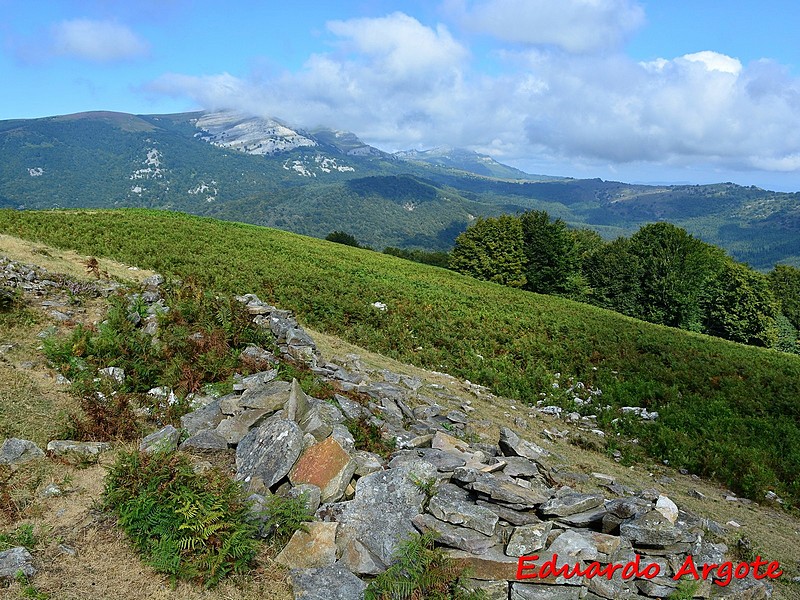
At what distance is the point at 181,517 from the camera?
6.59m

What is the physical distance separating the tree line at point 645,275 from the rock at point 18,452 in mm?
56907

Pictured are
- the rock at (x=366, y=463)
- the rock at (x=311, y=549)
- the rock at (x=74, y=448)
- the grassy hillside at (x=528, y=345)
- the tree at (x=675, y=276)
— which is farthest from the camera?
the tree at (x=675, y=276)

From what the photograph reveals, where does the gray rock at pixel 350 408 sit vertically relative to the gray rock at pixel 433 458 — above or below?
above

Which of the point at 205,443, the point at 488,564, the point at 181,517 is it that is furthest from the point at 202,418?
the point at 488,564

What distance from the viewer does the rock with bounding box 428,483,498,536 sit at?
264 inches

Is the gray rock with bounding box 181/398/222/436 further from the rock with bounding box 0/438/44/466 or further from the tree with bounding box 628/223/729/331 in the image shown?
the tree with bounding box 628/223/729/331

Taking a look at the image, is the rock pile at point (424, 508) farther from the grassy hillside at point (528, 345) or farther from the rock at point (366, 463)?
the grassy hillside at point (528, 345)

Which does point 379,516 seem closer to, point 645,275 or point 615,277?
point 645,275

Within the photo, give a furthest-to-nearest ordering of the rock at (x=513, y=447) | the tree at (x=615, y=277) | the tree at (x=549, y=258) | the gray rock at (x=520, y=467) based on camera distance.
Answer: the tree at (x=549, y=258) < the tree at (x=615, y=277) < the rock at (x=513, y=447) < the gray rock at (x=520, y=467)

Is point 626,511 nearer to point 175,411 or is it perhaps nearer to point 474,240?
point 175,411

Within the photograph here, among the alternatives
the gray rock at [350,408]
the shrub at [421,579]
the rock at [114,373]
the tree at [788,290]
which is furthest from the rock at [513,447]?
the tree at [788,290]

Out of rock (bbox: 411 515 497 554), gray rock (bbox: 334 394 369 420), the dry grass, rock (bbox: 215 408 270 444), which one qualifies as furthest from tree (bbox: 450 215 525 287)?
rock (bbox: 411 515 497 554)

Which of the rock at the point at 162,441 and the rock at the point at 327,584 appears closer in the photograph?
the rock at the point at 327,584

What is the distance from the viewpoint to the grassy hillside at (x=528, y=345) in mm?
15297
